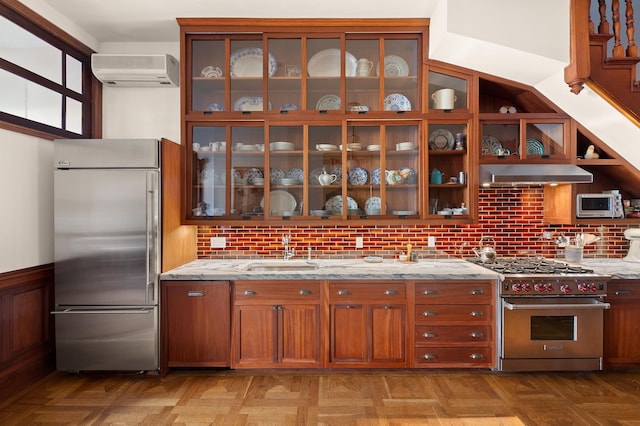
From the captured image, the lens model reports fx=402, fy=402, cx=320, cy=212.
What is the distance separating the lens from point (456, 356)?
10.5 ft

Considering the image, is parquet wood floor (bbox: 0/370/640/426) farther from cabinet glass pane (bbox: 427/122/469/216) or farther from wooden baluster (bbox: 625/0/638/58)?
wooden baluster (bbox: 625/0/638/58)

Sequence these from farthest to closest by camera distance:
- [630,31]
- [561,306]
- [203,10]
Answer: [203,10], [561,306], [630,31]

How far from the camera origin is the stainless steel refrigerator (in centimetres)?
311

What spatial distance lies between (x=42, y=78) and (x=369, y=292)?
3149 mm

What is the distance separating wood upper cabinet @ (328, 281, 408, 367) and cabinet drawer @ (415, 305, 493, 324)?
143 mm

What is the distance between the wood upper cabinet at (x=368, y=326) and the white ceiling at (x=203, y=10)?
2.24 meters

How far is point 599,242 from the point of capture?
3855mm

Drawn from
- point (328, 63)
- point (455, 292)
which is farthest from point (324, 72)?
point (455, 292)

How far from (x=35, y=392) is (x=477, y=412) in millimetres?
3138

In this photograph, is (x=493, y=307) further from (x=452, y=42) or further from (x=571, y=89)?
(x=452, y=42)

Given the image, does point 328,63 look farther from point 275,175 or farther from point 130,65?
point 130,65

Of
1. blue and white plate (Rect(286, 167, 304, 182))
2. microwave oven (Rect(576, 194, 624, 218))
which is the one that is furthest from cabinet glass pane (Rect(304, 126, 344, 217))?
microwave oven (Rect(576, 194, 624, 218))

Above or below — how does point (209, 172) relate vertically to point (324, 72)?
below

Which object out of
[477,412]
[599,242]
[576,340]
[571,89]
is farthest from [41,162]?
[599,242]
